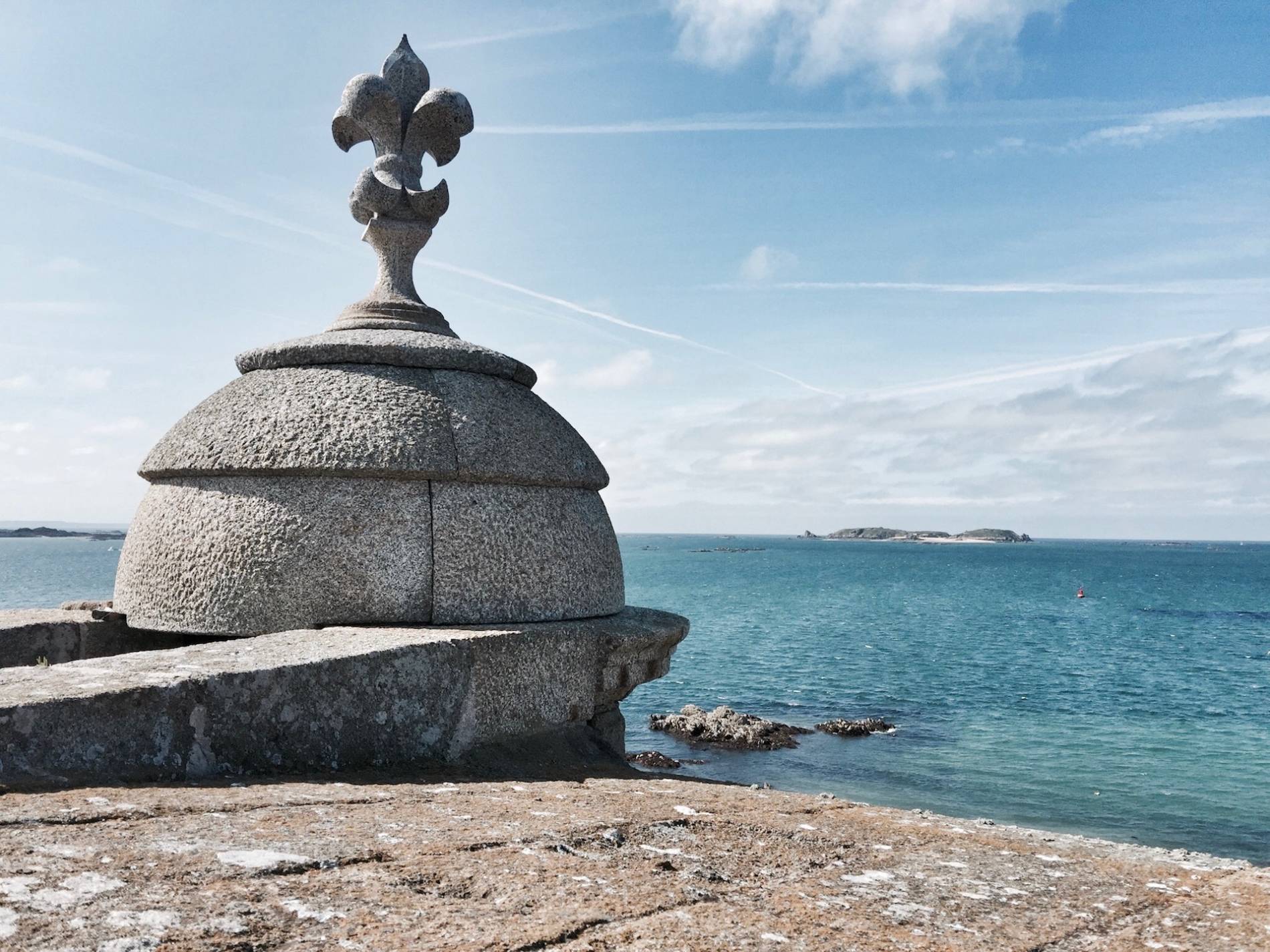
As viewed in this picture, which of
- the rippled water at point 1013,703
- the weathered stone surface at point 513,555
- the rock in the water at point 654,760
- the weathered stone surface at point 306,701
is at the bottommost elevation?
the rippled water at point 1013,703

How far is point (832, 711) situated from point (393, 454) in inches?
828

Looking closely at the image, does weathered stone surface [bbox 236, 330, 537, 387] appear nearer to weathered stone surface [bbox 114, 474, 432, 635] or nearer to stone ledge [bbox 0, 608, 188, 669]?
weathered stone surface [bbox 114, 474, 432, 635]

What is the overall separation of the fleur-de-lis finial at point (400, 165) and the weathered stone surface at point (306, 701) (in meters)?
2.76

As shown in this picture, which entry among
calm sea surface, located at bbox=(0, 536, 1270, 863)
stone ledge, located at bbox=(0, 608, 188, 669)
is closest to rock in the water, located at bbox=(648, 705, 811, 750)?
calm sea surface, located at bbox=(0, 536, 1270, 863)

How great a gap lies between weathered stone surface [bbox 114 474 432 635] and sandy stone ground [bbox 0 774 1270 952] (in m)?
1.53

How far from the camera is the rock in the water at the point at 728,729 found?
20344mm

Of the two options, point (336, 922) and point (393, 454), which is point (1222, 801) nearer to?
point (393, 454)

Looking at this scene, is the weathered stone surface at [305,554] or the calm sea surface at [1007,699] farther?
the calm sea surface at [1007,699]

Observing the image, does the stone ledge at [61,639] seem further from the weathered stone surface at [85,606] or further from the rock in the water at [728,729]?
the rock in the water at [728,729]

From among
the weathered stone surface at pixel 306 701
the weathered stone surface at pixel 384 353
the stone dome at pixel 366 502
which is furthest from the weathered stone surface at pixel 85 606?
the weathered stone surface at pixel 306 701

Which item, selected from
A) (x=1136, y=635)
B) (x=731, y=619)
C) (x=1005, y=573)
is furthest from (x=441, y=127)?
(x=1005, y=573)

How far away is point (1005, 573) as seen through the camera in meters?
109

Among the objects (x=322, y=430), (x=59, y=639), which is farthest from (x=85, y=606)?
(x=322, y=430)

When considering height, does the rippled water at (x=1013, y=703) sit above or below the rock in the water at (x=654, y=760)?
below
